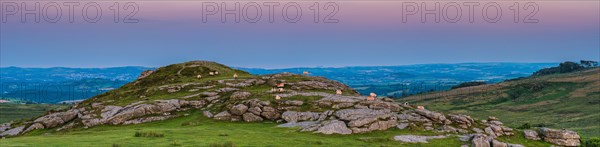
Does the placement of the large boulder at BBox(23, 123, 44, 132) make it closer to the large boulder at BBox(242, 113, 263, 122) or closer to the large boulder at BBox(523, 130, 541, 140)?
the large boulder at BBox(242, 113, 263, 122)

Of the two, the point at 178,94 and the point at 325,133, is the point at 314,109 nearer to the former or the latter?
the point at 325,133

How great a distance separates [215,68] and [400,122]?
168ft

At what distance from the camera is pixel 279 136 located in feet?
159

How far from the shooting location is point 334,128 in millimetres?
52781

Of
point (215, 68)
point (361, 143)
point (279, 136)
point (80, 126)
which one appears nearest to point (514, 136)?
point (361, 143)

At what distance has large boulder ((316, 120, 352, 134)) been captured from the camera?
5211cm

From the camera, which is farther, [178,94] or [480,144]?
[178,94]

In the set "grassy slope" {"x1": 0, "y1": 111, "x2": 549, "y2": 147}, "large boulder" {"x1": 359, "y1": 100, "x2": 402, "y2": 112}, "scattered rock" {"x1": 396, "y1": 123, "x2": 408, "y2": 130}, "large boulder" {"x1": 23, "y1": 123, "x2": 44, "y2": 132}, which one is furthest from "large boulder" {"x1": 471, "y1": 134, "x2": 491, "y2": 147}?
"large boulder" {"x1": 23, "y1": 123, "x2": 44, "y2": 132}

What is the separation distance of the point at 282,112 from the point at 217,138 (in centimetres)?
1880

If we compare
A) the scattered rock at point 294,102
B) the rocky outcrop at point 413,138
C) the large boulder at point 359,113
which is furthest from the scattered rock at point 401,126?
the scattered rock at point 294,102

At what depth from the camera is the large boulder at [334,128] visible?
52.1m

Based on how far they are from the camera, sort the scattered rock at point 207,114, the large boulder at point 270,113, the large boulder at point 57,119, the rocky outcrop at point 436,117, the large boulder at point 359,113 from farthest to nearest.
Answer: the large boulder at point 57,119 → the scattered rock at point 207,114 → the large boulder at point 270,113 → the rocky outcrop at point 436,117 → the large boulder at point 359,113

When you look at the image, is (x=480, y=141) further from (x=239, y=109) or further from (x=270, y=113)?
(x=239, y=109)

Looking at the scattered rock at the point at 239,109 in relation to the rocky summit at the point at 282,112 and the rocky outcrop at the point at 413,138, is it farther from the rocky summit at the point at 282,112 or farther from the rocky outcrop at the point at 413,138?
the rocky outcrop at the point at 413,138
